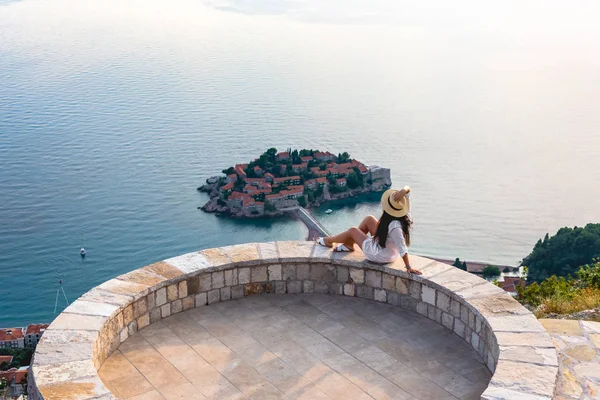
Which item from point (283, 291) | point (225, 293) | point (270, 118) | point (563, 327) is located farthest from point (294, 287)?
point (270, 118)

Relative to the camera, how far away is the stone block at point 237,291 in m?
5.09

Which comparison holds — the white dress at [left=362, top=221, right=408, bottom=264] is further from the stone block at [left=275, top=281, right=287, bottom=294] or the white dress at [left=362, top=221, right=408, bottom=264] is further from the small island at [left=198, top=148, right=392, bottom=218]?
the small island at [left=198, top=148, right=392, bottom=218]

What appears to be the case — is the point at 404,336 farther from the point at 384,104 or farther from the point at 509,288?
the point at 384,104

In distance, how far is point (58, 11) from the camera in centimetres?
11450

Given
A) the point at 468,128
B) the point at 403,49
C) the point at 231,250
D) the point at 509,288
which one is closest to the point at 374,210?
the point at 468,128

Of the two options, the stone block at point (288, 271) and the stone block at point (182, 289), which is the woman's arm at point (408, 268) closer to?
the stone block at point (288, 271)

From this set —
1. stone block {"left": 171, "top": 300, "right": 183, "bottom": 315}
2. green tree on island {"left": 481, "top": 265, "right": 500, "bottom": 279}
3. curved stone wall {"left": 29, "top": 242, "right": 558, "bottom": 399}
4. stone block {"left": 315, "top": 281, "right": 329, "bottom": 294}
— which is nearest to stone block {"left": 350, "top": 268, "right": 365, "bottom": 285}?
curved stone wall {"left": 29, "top": 242, "right": 558, "bottom": 399}

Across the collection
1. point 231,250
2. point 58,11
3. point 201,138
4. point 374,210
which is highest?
point 58,11

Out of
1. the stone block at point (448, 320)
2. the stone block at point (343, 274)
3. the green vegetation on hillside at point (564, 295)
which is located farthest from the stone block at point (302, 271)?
the green vegetation on hillside at point (564, 295)

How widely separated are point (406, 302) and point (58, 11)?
122 meters

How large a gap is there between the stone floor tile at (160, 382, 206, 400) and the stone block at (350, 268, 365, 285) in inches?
63.4

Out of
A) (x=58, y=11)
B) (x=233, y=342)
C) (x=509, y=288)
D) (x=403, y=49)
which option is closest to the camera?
(x=233, y=342)

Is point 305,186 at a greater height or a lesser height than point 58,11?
lesser

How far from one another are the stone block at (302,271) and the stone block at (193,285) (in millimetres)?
766
